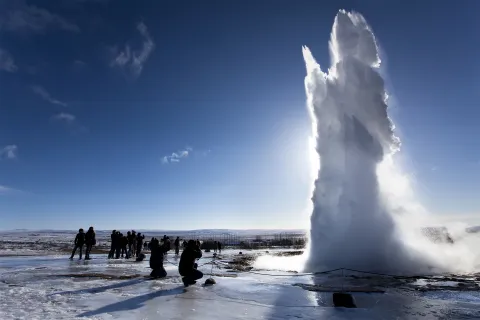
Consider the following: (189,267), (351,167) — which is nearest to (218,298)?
(189,267)

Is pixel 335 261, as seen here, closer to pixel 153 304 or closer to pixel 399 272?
pixel 399 272

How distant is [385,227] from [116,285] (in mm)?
16848

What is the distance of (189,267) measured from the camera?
1350 cm

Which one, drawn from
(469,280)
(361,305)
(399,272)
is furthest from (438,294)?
(399,272)

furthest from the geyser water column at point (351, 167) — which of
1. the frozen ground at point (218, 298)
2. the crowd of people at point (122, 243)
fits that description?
the crowd of people at point (122, 243)

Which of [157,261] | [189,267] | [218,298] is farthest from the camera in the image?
[157,261]

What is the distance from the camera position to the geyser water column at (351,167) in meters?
22.4

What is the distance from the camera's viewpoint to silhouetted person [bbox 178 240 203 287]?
13.3 metres

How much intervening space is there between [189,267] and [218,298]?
2.97 meters

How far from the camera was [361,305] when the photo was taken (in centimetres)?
1024

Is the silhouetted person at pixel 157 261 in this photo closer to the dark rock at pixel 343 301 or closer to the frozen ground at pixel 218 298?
the frozen ground at pixel 218 298

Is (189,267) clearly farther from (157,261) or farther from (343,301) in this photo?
(343,301)

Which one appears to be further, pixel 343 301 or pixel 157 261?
pixel 157 261

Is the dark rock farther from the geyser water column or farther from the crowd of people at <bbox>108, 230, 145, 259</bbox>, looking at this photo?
the crowd of people at <bbox>108, 230, 145, 259</bbox>
